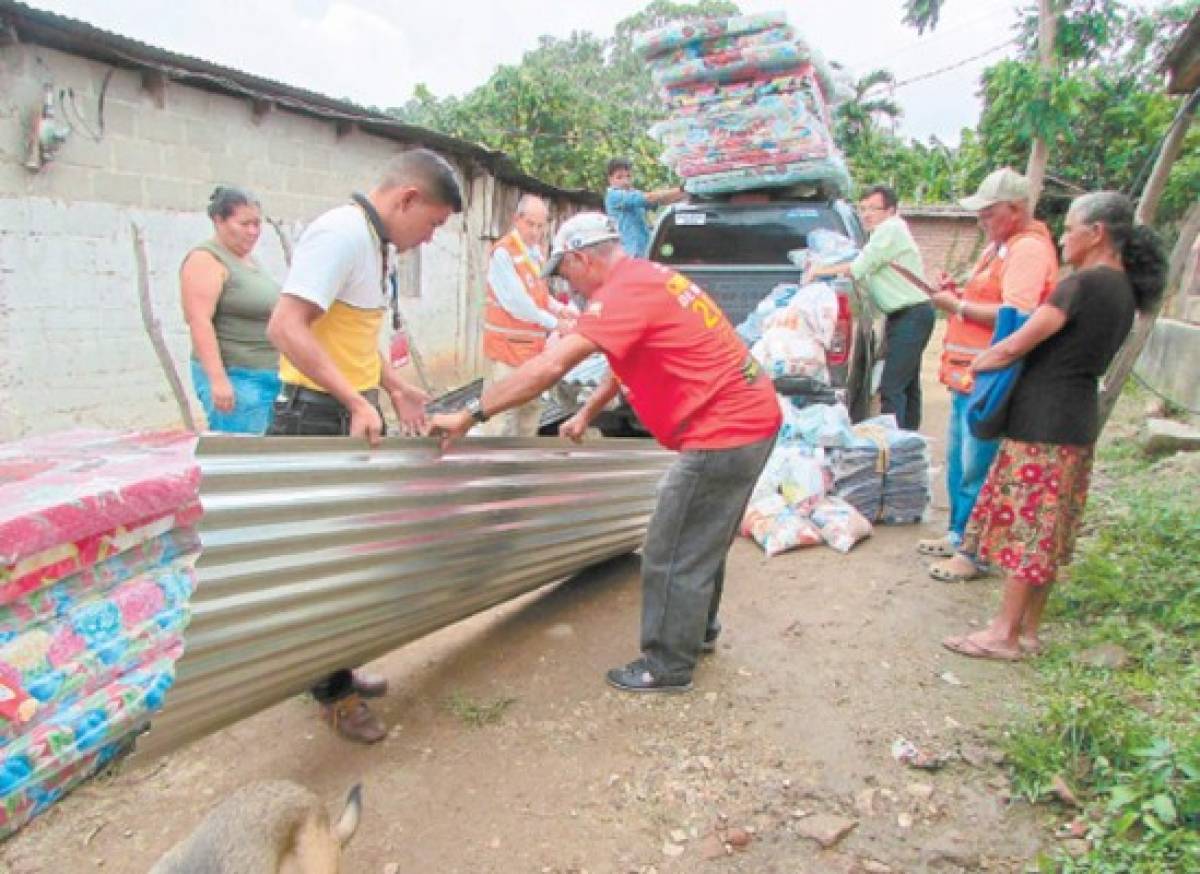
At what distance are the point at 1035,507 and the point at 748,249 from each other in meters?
3.82

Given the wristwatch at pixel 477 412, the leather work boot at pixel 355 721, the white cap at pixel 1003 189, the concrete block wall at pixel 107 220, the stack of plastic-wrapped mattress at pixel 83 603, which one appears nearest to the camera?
the stack of plastic-wrapped mattress at pixel 83 603

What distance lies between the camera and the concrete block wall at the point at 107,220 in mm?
5137

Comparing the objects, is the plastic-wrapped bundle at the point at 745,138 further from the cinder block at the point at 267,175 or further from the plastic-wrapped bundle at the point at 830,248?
the cinder block at the point at 267,175

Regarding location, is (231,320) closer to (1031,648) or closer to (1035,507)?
(1035,507)

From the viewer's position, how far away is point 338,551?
2.24 m

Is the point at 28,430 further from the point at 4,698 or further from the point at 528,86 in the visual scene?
the point at 528,86

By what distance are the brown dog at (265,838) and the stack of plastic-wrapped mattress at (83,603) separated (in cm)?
27

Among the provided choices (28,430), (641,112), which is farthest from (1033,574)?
(641,112)

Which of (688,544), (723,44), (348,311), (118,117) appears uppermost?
(723,44)

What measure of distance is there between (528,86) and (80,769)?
1455 cm

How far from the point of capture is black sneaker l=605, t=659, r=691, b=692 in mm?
2961

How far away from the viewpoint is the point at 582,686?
9.88 feet

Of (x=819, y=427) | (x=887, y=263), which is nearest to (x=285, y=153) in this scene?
(x=887, y=263)

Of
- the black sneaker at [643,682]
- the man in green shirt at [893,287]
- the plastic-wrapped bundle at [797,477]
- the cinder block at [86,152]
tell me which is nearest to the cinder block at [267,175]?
the cinder block at [86,152]
